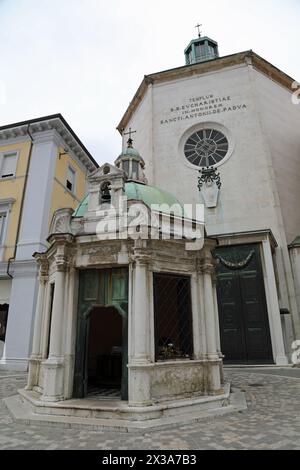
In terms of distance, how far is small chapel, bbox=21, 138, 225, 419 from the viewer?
681 centimetres

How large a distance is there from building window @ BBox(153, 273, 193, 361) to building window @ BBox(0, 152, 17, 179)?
15271 mm

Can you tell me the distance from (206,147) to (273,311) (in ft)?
36.9

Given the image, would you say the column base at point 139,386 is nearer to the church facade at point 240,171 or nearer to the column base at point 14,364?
the church facade at point 240,171

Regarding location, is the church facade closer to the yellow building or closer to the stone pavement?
the yellow building

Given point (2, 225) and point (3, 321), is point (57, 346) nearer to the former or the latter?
point (3, 321)

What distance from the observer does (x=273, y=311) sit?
1488 centimetres

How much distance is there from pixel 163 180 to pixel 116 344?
38.4ft

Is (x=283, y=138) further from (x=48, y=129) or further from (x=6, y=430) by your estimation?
(x=6, y=430)
